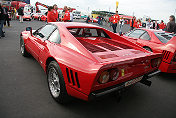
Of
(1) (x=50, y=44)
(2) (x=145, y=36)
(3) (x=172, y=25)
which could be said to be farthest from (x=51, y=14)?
(3) (x=172, y=25)

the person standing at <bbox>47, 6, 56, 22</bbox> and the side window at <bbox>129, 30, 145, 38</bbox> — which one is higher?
the person standing at <bbox>47, 6, 56, 22</bbox>

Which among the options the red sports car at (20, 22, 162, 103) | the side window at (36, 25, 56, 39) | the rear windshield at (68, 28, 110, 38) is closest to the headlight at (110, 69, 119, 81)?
the red sports car at (20, 22, 162, 103)

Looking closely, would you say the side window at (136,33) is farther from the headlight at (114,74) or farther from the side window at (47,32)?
the headlight at (114,74)

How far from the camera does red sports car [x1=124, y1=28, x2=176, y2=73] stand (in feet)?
10.9

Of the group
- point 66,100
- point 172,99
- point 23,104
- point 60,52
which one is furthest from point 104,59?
point 172,99

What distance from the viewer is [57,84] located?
234 cm

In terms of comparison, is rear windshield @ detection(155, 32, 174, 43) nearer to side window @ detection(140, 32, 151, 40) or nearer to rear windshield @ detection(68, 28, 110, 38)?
side window @ detection(140, 32, 151, 40)

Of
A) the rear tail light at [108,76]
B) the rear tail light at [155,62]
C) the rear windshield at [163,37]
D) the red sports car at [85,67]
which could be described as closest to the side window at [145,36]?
the rear windshield at [163,37]

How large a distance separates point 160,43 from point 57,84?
335cm

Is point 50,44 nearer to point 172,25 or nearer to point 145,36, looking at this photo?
point 145,36

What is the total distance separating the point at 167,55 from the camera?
10.9 ft

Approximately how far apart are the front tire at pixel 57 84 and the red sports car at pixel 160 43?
8.37 feet

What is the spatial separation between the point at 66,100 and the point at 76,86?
→ 1.45 feet

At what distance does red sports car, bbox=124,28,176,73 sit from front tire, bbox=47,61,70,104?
255 cm
